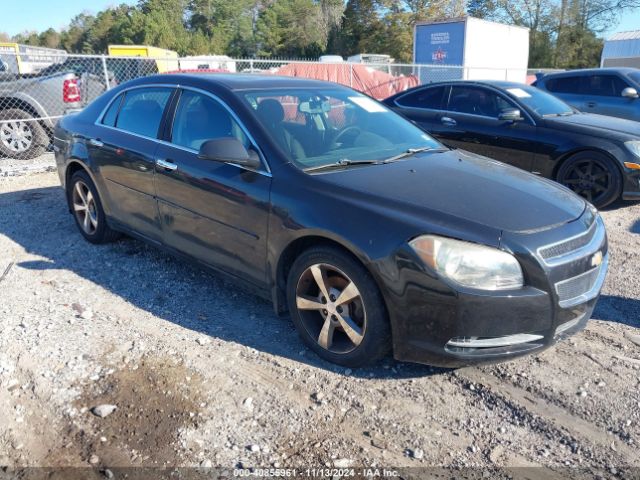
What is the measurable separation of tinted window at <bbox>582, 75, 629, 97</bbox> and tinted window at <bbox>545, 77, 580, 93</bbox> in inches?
5.6

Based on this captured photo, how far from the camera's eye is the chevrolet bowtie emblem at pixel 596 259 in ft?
9.80

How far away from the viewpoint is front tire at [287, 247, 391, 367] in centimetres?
291

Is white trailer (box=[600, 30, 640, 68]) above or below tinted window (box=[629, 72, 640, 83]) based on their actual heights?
above

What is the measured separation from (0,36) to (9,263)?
112m

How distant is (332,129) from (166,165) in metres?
1.25

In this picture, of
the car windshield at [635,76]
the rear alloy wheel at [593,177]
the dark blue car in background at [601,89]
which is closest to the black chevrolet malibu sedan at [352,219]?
the rear alloy wheel at [593,177]

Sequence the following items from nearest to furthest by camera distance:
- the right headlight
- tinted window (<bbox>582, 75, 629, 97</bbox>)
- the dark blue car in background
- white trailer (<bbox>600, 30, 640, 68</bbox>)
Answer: the right headlight → the dark blue car in background → tinted window (<bbox>582, 75, 629, 97</bbox>) → white trailer (<bbox>600, 30, 640, 68</bbox>)

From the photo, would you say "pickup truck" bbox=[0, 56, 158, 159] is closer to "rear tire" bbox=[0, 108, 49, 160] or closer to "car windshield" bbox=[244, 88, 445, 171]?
"rear tire" bbox=[0, 108, 49, 160]

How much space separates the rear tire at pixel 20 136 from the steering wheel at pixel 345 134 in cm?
738

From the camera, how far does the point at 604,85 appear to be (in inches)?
407

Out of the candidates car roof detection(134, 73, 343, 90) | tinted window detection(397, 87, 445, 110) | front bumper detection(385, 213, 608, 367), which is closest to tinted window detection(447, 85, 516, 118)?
tinted window detection(397, 87, 445, 110)

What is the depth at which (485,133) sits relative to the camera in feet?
23.2

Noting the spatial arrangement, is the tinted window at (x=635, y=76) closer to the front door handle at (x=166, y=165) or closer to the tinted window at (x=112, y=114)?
the tinted window at (x=112, y=114)

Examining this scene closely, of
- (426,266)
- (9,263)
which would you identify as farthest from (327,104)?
(9,263)
